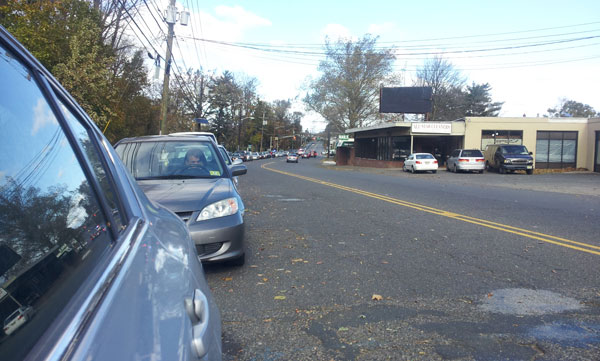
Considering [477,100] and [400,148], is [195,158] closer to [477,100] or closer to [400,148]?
[400,148]

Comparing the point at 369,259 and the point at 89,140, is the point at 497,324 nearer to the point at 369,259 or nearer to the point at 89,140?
the point at 369,259

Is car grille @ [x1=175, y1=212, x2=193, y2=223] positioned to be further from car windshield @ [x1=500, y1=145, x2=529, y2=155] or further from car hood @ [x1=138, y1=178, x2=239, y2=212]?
car windshield @ [x1=500, y1=145, x2=529, y2=155]

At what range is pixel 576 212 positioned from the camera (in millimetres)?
10367

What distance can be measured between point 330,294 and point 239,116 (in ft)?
277

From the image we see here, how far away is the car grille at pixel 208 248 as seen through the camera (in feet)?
16.4

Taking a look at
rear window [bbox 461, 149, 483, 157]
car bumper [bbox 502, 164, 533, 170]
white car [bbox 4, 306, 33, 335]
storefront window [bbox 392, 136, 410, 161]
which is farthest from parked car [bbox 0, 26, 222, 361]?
storefront window [bbox 392, 136, 410, 161]

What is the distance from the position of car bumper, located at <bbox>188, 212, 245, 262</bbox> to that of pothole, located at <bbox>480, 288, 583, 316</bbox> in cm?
264

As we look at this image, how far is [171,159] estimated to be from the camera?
645cm

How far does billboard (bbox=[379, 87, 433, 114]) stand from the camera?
1804 inches

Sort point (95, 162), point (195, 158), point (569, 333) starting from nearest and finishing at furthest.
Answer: point (95, 162) < point (569, 333) < point (195, 158)

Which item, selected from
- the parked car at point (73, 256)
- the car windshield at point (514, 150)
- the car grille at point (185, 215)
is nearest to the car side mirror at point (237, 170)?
the car grille at point (185, 215)

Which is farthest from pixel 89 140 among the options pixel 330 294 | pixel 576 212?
pixel 576 212

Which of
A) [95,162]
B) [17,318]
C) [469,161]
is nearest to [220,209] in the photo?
[95,162]

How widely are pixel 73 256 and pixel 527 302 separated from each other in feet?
14.1
